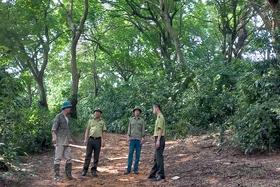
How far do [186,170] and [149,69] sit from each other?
19.9m

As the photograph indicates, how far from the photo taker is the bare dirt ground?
6535mm

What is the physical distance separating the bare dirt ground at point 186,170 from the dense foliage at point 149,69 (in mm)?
485

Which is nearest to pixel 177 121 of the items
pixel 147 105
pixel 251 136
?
pixel 147 105

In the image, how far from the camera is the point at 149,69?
2747cm

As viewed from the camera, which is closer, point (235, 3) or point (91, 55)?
point (235, 3)

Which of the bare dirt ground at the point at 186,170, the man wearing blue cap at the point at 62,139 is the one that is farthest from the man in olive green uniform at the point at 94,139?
the man wearing blue cap at the point at 62,139

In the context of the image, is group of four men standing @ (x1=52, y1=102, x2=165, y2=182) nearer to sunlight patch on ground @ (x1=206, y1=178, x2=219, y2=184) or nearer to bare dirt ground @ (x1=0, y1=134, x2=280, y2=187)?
bare dirt ground @ (x1=0, y1=134, x2=280, y2=187)

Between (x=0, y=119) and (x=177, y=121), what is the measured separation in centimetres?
811

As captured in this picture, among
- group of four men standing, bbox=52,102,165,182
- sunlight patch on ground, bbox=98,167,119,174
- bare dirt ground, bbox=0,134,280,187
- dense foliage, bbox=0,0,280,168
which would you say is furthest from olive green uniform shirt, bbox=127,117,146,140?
dense foliage, bbox=0,0,280,168

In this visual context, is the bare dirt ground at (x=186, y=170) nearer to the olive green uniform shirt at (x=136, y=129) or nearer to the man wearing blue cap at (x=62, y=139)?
the man wearing blue cap at (x=62, y=139)

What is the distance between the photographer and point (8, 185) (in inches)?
255

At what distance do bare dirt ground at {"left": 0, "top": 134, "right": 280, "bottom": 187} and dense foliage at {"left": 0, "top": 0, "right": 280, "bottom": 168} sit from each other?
48 cm

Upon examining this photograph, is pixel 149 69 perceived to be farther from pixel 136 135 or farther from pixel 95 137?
pixel 95 137

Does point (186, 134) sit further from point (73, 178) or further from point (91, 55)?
point (91, 55)
